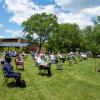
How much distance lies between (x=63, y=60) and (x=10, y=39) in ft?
294

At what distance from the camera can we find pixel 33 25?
81.2m

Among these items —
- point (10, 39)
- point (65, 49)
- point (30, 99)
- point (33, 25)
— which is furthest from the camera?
point (10, 39)

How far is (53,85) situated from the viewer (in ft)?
53.6

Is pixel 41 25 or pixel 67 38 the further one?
pixel 67 38

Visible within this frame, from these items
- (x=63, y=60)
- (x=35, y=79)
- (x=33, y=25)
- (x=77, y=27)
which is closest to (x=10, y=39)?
(x=77, y=27)

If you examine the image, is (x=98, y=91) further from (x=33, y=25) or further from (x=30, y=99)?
(x=33, y=25)

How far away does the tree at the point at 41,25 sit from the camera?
8125 cm

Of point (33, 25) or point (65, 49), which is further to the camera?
point (65, 49)

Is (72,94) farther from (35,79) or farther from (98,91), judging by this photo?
(35,79)

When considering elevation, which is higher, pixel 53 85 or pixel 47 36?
pixel 47 36

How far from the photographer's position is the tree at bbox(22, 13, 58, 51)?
81250 millimetres

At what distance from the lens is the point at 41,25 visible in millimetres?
81062

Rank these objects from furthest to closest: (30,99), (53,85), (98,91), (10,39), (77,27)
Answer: (10,39) → (77,27) → (53,85) → (98,91) → (30,99)

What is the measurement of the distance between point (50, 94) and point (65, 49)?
75308 millimetres
